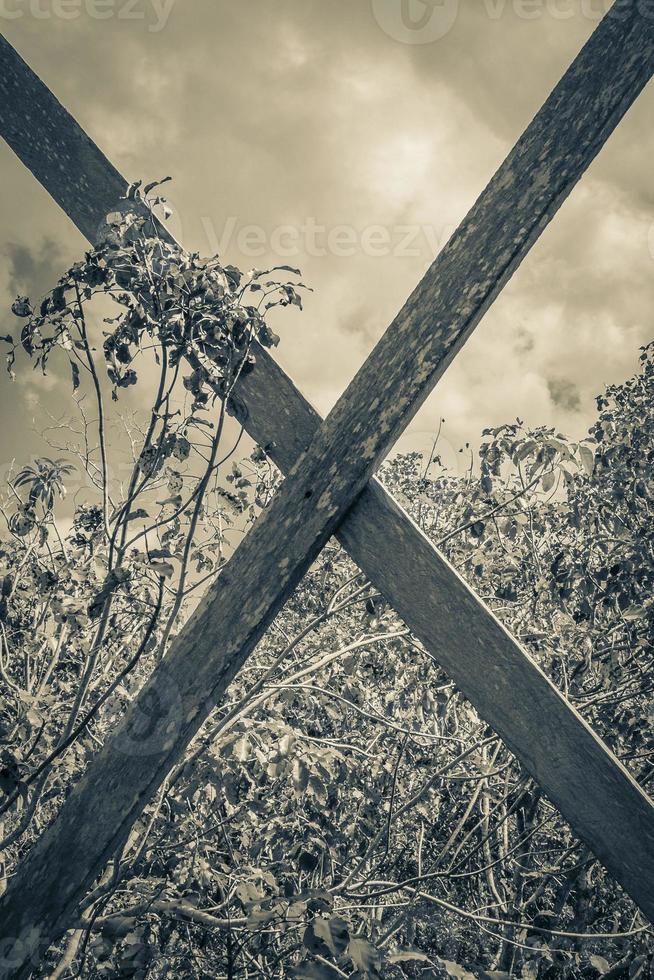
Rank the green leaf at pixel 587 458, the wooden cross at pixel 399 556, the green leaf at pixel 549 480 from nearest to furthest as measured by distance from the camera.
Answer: the wooden cross at pixel 399 556
the green leaf at pixel 587 458
the green leaf at pixel 549 480

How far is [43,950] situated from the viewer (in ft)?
3.80

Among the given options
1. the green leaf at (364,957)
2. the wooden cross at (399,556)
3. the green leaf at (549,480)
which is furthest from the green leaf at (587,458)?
the green leaf at (364,957)

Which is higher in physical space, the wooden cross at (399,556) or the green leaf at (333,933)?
the wooden cross at (399,556)

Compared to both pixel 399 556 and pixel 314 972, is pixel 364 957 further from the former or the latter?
pixel 399 556

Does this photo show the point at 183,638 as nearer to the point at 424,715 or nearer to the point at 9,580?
the point at 9,580

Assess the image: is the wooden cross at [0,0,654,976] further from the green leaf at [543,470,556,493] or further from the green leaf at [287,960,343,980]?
the green leaf at [543,470,556,493]

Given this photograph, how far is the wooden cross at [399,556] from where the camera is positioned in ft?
3.82

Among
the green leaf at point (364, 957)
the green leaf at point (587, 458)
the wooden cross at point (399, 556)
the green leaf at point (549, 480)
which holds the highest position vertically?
the green leaf at point (549, 480)

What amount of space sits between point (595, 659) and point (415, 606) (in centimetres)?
245

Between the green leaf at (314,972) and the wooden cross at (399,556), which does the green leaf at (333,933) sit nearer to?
the green leaf at (314,972)

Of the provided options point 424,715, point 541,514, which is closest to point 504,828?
point 424,715

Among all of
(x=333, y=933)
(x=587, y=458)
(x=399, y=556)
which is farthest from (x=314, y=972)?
(x=587, y=458)

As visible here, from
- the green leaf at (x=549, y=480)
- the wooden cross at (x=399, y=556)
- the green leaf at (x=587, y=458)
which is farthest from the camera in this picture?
the green leaf at (x=549, y=480)

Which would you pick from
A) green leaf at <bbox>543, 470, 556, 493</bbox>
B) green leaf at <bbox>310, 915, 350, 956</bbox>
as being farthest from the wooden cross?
green leaf at <bbox>543, 470, 556, 493</bbox>
